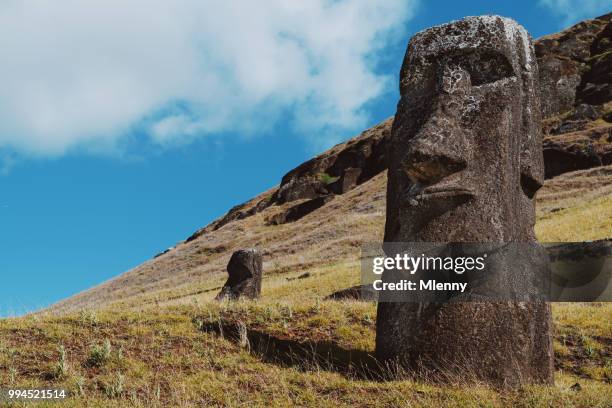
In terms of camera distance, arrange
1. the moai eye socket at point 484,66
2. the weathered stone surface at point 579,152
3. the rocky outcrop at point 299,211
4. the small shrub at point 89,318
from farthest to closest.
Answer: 1. the rocky outcrop at point 299,211
2. the weathered stone surface at point 579,152
3. the small shrub at point 89,318
4. the moai eye socket at point 484,66

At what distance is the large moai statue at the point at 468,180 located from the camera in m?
7.24

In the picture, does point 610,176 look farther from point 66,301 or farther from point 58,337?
point 58,337

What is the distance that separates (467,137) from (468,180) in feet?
1.89

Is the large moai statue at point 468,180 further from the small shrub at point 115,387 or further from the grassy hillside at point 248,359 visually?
the small shrub at point 115,387

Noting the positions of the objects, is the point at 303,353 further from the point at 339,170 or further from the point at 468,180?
the point at 339,170

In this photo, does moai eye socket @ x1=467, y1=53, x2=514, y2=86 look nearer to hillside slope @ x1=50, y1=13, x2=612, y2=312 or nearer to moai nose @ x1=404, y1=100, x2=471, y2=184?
moai nose @ x1=404, y1=100, x2=471, y2=184

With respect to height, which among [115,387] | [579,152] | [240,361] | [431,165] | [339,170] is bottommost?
[115,387]

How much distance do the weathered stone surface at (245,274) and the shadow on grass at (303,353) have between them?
11728 mm

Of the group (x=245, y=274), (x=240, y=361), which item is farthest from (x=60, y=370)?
(x=245, y=274)

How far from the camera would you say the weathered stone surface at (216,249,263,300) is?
21594mm

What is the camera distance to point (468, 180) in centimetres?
766
